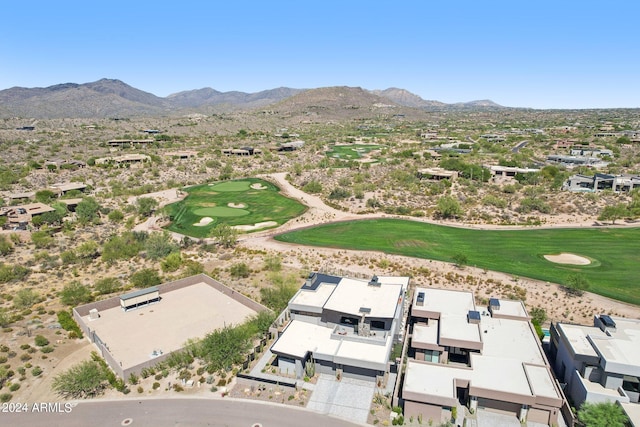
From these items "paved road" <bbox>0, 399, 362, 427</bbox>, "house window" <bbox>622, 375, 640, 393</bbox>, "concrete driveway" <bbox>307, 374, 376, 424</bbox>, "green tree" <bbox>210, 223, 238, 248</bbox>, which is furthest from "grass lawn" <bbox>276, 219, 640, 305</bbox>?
"paved road" <bbox>0, 399, 362, 427</bbox>

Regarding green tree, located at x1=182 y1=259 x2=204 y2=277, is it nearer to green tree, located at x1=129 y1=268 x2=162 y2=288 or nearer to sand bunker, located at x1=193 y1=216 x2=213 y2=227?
green tree, located at x1=129 y1=268 x2=162 y2=288

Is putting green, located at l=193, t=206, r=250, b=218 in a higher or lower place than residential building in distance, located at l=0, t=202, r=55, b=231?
lower

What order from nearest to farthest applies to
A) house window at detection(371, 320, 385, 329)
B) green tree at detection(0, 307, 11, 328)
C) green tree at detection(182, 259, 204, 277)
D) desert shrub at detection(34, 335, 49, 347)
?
house window at detection(371, 320, 385, 329), desert shrub at detection(34, 335, 49, 347), green tree at detection(0, 307, 11, 328), green tree at detection(182, 259, 204, 277)

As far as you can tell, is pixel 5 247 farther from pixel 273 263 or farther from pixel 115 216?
pixel 273 263

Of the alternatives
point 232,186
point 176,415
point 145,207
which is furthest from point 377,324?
point 232,186

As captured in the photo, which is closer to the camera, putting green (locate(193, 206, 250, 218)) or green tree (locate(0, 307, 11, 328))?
green tree (locate(0, 307, 11, 328))

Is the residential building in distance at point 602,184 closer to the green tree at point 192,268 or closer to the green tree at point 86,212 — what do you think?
the green tree at point 192,268

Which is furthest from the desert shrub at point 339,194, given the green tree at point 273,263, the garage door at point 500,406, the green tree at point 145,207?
the garage door at point 500,406
